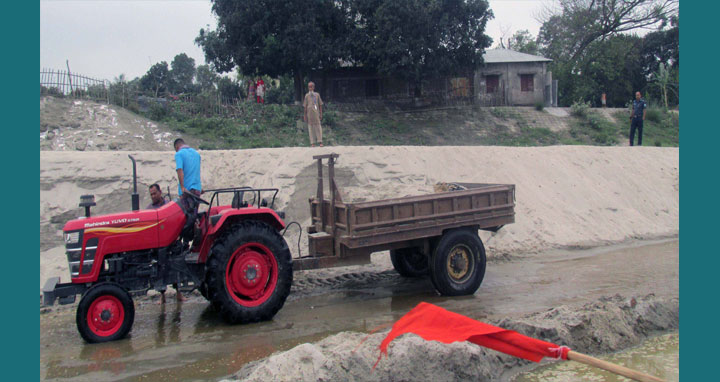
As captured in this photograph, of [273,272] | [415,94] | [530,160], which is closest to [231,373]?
[273,272]

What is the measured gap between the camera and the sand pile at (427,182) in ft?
32.5

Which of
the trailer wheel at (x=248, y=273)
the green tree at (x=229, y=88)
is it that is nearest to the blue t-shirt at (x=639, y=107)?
the trailer wheel at (x=248, y=273)

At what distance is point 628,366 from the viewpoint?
17.3ft

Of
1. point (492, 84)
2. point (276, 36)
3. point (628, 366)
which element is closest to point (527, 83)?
point (492, 84)

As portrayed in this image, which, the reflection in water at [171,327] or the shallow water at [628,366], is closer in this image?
the shallow water at [628,366]

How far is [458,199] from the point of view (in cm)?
771

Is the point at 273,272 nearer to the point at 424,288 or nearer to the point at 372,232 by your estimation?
the point at 372,232

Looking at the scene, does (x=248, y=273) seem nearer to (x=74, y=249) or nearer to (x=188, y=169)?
(x=188, y=169)

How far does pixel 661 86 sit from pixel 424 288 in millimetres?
29705

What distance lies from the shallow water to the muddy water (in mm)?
1344

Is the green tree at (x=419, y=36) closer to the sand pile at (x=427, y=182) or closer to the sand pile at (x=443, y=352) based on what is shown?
the sand pile at (x=427, y=182)

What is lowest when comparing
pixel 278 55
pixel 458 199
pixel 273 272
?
pixel 273 272

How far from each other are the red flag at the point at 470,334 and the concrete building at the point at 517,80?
25535 mm

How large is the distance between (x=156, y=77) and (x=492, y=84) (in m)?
20.9
